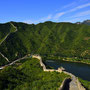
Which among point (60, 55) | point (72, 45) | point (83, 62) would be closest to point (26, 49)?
point (60, 55)

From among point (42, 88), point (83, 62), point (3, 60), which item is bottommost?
point (83, 62)

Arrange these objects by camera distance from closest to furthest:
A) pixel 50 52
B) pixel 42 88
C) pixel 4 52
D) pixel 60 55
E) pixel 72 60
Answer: pixel 42 88
pixel 4 52
pixel 72 60
pixel 60 55
pixel 50 52

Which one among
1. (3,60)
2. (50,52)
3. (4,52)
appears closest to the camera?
(3,60)

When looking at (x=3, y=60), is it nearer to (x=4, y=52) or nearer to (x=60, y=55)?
(x=4, y=52)

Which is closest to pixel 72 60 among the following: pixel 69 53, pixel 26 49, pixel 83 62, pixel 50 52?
pixel 83 62

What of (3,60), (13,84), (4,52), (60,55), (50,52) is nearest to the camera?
(13,84)

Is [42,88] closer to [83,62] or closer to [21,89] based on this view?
[21,89]

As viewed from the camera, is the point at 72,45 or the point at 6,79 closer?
the point at 6,79

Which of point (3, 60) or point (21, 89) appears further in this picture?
point (3, 60)

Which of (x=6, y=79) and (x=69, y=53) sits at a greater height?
(x=6, y=79)
